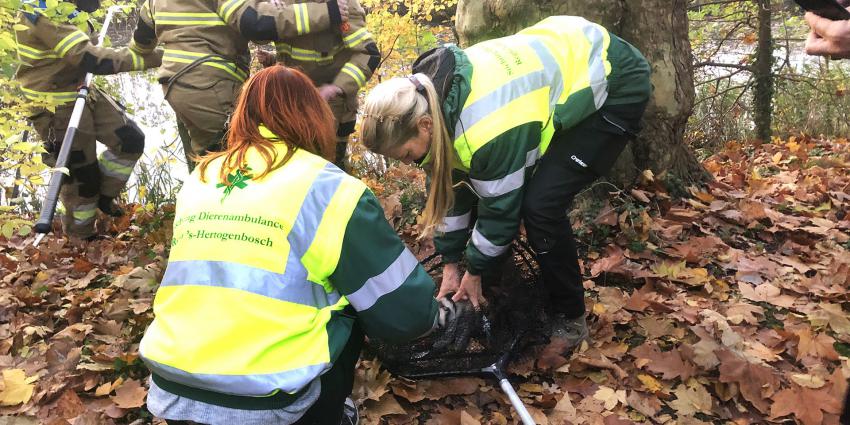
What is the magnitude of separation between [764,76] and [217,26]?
5785 millimetres

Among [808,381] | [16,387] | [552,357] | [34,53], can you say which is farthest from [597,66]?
[34,53]

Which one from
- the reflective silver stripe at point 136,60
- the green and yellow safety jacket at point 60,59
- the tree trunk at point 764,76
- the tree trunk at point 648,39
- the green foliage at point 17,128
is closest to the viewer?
the green foliage at point 17,128

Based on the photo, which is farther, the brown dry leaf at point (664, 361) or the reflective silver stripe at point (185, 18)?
the reflective silver stripe at point (185, 18)

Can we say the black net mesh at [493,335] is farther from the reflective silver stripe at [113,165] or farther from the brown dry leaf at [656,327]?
the reflective silver stripe at [113,165]

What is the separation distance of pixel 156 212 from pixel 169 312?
→ 3800 millimetres

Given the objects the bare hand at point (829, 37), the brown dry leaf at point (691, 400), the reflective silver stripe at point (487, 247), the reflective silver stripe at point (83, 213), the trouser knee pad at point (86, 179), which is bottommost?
the reflective silver stripe at point (83, 213)

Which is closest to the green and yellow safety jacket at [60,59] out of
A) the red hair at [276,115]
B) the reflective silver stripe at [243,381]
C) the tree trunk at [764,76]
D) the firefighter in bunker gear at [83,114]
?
the firefighter in bunker gear at [83,114]

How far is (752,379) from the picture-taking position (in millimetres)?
2121

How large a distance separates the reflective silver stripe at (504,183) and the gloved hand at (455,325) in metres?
0.51

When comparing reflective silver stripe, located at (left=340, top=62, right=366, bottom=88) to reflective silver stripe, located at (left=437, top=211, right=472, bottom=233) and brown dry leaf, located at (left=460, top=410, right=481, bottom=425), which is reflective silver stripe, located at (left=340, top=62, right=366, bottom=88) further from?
brown dry leaf, located at (left=460, top=410, right=481, bottom=425)

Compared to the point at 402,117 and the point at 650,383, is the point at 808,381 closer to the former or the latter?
the point at 650,383

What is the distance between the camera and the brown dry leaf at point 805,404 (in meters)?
1.94

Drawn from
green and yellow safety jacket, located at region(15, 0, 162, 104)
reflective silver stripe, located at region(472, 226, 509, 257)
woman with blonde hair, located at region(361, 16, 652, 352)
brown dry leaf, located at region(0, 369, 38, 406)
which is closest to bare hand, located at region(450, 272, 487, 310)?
woman with blonde hair, located at region(361, 16, 652, 352)

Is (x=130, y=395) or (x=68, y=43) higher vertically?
(x=68, y=43)
